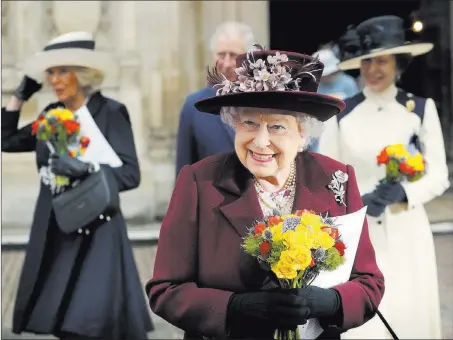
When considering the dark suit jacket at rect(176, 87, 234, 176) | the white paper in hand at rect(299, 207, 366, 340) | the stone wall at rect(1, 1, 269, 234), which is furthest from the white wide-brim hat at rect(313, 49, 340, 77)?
the white paper in hand at rect(299, 207, 366, 340)

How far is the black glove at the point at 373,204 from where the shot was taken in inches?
129

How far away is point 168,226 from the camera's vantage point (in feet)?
6.32

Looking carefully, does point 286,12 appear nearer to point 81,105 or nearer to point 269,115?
point 81,105

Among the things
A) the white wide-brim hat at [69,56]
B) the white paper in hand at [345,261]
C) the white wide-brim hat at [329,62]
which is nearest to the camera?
the white paper in hand at [345,261]

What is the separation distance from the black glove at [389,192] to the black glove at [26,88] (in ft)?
5.36

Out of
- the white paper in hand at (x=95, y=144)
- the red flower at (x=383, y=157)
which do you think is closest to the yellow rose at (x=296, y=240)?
the red flower at (x=383, y=157)

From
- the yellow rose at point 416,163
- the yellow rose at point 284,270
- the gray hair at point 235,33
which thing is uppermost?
the gray hair at point 235,33

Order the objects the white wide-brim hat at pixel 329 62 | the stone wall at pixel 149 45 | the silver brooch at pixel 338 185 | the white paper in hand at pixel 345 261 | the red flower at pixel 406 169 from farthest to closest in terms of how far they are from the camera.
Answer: the stone wall at pixel 149 45, the white wide-brim hat at pixel 329 62, the red flower at pixel 406 169, the silver brooch at pixel 338 185, the white paper in hand at pixel 345 261

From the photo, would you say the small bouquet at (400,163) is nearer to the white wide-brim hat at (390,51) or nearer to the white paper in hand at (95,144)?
the white wide-brim hat at (390,51)

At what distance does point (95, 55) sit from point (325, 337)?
2232 mm

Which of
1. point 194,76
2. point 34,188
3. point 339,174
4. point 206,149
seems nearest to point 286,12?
point 194,76

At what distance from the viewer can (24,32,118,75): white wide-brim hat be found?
12.1 ft

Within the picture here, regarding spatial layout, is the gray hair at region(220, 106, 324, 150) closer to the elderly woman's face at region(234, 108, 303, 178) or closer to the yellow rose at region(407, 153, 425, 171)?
the elderly woman's face at region(234, 108, 303, 178)

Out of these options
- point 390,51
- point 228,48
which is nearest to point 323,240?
point 390,51
